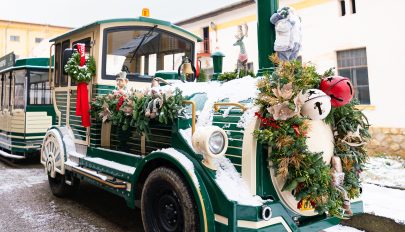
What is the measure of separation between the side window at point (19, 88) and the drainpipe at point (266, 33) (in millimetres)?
7280

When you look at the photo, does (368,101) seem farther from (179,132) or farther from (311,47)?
(179,132)

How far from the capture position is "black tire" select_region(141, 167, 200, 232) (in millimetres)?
2604

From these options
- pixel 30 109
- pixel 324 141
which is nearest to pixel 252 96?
pixel 324 141

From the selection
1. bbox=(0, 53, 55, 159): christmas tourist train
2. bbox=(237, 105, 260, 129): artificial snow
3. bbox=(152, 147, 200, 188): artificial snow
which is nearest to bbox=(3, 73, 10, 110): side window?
bbox=(0, 53, 55, 159): christmas tourist train

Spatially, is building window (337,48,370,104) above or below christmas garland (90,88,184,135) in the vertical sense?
above

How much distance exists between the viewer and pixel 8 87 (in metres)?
9.05

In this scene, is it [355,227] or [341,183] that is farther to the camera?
[355,227]

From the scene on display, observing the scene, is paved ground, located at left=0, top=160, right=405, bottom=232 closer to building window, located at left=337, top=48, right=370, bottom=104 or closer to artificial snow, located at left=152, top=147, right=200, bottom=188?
artificial snow, located at left=152, top=147, right=200, bottom=188

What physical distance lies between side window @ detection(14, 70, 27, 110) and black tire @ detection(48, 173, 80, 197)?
13.0ft

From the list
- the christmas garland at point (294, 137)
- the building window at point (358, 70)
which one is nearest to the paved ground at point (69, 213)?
the christmas garland at point (294, 137)

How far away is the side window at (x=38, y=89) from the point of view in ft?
27.5

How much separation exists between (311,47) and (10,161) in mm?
9785

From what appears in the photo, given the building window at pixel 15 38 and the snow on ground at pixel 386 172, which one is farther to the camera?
the building window at pixel 15 38

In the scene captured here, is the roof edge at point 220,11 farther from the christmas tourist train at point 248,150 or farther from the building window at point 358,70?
the christmas tourist train at point 248,150
